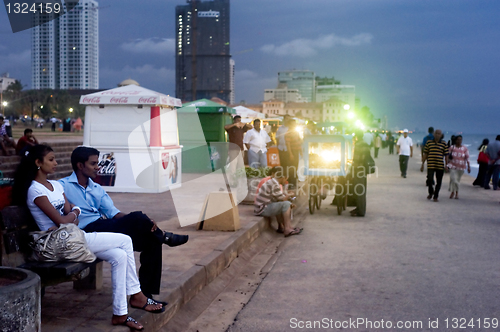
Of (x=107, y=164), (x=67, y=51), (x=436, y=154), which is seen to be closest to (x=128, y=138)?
(x=107, y=164)

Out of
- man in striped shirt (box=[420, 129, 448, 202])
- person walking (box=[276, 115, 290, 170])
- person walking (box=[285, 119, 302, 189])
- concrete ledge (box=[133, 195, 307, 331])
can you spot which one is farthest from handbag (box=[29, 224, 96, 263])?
man in striped shirt (box=[420, 129, 448, 202])

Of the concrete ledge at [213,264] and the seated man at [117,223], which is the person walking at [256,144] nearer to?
the concrete ledge at [213,264]

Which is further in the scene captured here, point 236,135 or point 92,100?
point 236,135

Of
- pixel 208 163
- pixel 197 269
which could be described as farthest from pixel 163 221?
pixel 208 163

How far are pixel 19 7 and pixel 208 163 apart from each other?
10.4 meters

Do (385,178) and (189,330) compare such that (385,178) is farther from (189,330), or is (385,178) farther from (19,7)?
(189,330)

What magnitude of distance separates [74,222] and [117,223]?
39cm

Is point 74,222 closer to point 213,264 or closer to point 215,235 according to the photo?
point 213,264

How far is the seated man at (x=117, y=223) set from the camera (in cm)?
459

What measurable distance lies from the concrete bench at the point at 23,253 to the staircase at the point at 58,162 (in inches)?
323

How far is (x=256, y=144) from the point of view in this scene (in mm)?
14117

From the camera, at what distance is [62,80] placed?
13700 cm

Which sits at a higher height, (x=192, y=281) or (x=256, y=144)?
(x=256, y=144)

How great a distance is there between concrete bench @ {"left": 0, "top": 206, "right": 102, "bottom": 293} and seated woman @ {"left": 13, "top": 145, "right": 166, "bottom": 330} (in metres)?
0.14
